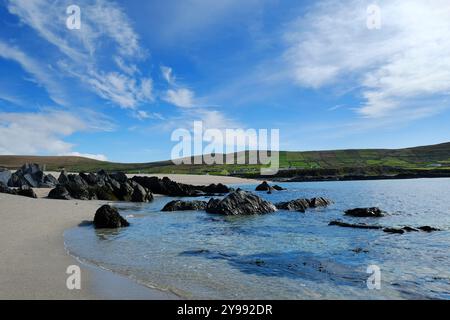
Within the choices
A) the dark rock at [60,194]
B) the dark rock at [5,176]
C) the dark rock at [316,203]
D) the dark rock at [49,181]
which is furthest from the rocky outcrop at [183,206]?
the dark rock at [5,176]

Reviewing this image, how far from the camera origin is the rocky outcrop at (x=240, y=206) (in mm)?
36875

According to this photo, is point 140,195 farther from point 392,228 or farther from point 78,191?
point 392,228

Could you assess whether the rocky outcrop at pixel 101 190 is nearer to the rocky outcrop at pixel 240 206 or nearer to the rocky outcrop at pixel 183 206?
the rocky outcrop at pixel 183 206

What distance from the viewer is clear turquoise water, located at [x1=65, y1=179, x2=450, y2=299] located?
12.0 m

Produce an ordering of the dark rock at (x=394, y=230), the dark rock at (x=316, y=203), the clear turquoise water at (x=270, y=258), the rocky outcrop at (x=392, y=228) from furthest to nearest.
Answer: the dark rock at (x=316, y=203), the rocky outcrop at (x=392, y=228), the dark rock at (x=394, y=230), the clear turquoise water at (x=270, y=258)

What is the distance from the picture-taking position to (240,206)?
123ft

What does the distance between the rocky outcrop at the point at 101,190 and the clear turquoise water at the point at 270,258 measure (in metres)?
25.3

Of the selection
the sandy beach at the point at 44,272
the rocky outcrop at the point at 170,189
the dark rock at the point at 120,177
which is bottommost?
the rocky outcrop at the point at 170,189

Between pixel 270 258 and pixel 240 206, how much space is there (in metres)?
20.6

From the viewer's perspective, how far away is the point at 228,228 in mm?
26984

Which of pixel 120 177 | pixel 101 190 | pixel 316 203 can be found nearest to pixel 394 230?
pixel 316 203

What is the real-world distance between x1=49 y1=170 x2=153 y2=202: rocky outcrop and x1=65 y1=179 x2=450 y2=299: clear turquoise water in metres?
25.3

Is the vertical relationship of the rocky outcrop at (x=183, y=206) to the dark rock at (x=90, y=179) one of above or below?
below
